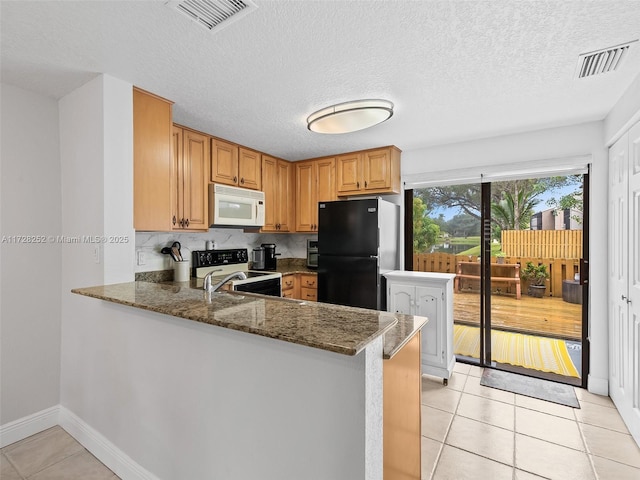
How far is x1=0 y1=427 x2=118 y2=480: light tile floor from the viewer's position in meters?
1.82

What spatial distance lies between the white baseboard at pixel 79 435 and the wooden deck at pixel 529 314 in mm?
3150

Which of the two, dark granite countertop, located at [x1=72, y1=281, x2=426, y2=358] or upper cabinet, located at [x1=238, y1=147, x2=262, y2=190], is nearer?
dark granite countertop, located at [x1=72, y1=281, x2=426, y2=358]

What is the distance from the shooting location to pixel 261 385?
48.7 inches

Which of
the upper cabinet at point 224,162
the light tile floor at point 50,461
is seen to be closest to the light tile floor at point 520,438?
the light tile floor at point 50,461

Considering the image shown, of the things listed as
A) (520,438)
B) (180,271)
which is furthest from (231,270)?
(520,438)

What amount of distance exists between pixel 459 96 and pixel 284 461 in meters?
2.44

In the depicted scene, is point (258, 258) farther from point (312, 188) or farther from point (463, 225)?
point (463, 225)

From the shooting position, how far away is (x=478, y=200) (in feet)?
11.2

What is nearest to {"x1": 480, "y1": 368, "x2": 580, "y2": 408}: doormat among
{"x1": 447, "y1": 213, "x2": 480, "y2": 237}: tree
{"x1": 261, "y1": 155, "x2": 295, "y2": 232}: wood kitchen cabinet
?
{"x1": 447, "y1": 213, "x2": 480, "y2": 237}: tree

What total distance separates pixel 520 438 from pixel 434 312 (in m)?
1.12

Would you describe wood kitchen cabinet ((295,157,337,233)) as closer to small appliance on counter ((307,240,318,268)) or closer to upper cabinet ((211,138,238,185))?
small appliance on counter ((307,240,318,268))

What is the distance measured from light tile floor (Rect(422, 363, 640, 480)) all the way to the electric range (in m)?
1.82

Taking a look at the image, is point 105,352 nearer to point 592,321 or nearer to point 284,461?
point 284,461

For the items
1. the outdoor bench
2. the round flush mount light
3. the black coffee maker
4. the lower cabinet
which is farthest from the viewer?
the black coffee maker
